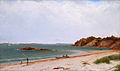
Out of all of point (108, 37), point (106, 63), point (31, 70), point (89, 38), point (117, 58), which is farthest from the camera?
point (89, 38)

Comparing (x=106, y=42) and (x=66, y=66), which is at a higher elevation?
(x=106, y=42)

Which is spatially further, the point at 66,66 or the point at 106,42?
the point at 106,42

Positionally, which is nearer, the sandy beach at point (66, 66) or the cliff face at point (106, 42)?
the sandy beach at point (66, 66)

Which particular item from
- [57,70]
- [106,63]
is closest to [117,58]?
[106,63]

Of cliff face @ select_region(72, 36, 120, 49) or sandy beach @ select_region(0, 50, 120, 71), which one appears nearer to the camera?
sandy beach @ select_region(0, 50, 120, 71)

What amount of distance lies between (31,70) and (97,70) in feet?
28.2

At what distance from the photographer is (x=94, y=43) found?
15788cm

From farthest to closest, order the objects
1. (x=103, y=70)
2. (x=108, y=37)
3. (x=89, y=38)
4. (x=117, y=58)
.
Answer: (x=89, y=38) < (x=108, y=37) < (x=117, y=58) < (x=103, y=70)

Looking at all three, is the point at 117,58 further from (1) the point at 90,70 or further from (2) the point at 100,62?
(1) the point at 90,70

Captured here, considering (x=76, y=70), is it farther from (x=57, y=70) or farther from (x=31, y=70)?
(x=31, y=70)

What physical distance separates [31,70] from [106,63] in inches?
436

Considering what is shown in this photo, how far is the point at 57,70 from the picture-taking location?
15211 millimetres

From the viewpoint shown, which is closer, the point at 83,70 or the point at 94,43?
the point at 83,70

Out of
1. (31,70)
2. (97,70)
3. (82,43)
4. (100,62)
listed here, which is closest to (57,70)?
(31,70)
